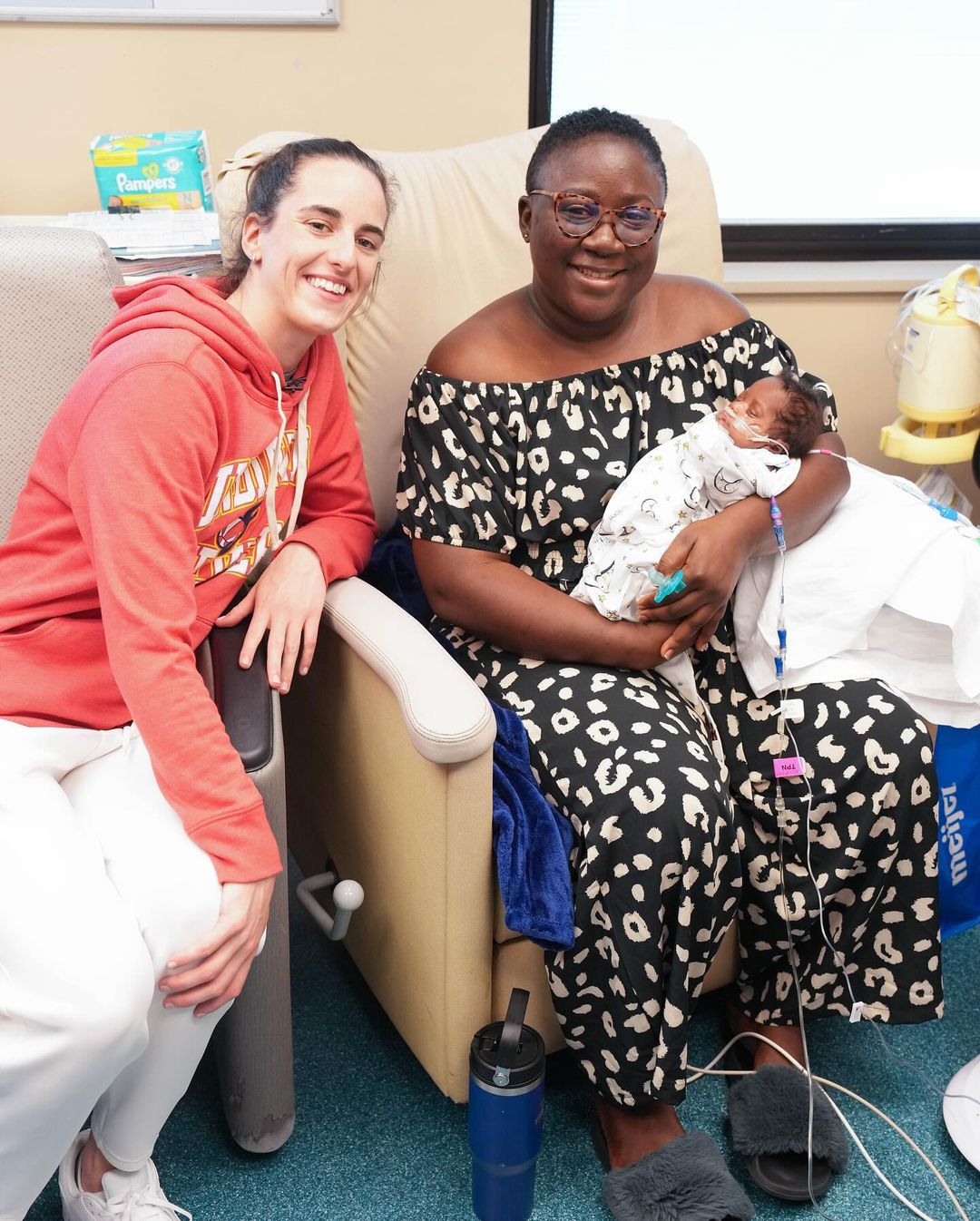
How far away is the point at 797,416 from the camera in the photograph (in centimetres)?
154

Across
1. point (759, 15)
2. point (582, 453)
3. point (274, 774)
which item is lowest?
point (274, 774)

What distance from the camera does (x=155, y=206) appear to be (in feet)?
6.21

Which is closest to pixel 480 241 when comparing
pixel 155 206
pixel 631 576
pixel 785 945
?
pixel 155 206

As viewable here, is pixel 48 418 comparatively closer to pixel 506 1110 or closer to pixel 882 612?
pixel 506 1110

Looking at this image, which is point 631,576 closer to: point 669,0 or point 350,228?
point 350,228

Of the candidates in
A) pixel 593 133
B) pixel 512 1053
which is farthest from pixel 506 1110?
pixel 593 133

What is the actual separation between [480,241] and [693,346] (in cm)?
41

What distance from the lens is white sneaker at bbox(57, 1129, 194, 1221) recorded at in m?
1.26

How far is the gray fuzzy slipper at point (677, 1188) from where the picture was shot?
1324 mm

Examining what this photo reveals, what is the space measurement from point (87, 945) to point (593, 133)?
1.16m

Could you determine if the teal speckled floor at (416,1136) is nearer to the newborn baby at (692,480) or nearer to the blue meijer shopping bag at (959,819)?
the blue meijer shopping bag at (959,819)

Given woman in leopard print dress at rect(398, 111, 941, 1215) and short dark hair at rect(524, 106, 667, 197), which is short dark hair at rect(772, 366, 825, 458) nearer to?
woman in leopard print dress at rect(398, 111, 941, 1215)

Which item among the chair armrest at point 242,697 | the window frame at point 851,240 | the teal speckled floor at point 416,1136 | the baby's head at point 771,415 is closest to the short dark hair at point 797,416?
the baby's head at point 771,415

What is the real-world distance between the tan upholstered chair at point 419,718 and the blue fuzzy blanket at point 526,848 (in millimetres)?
35
